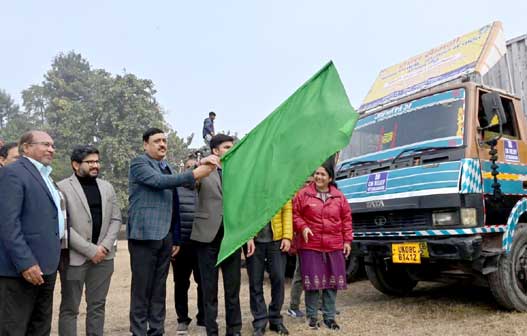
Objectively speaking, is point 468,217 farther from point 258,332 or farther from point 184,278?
point 184,278

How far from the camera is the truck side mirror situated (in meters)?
4.85

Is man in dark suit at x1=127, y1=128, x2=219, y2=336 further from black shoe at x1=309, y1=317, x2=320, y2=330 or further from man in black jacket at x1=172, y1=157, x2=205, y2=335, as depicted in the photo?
black shoe at x1=309, y1=317, x2=320, y2=330

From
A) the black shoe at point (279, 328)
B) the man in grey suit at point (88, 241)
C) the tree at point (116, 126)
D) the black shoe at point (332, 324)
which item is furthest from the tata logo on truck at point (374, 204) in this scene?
the tree at point (116, 126)

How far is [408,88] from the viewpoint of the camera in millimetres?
6195

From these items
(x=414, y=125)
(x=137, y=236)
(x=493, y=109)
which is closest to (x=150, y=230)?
(x=137, y=236)

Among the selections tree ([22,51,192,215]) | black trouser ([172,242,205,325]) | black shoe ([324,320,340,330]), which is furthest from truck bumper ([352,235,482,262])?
tree ([22,51,192,215])

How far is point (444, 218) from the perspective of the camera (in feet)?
15.3

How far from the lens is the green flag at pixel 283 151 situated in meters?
3.52

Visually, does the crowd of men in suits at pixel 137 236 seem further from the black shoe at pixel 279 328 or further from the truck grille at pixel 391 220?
the truck grille at pixel 391 220

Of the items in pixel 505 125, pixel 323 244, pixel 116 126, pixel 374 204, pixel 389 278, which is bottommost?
pixel 389 278

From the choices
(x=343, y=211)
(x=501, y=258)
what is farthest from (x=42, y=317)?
(x=501, y=258)

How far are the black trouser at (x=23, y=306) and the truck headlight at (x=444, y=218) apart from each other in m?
3.51

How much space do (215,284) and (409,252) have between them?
203cm

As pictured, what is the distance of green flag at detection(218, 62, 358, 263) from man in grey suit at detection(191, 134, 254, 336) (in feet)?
1.42
